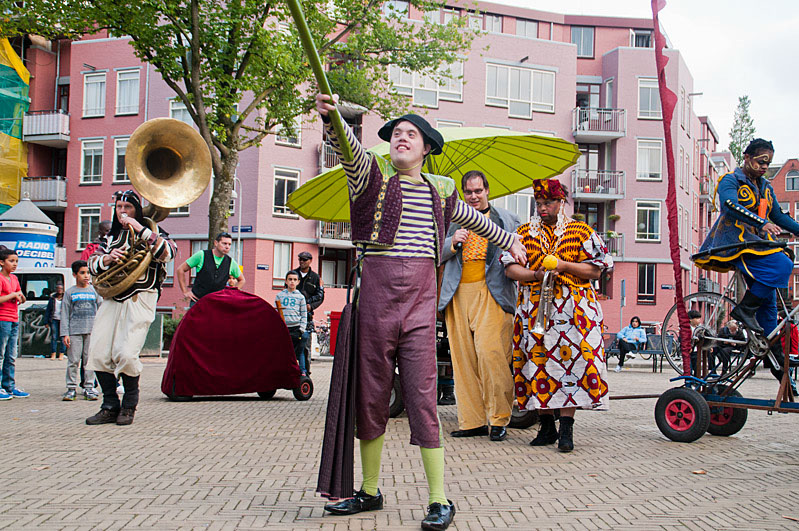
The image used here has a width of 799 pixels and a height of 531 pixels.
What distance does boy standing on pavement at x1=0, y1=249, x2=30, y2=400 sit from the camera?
9992 millimetres

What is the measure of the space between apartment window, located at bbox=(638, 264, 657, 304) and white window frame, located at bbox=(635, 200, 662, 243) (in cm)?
149

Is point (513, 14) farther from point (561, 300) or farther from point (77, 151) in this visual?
point (561, 300)

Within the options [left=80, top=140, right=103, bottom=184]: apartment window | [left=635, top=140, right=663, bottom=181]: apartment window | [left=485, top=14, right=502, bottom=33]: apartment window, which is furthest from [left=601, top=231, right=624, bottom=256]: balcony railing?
[left=80, top=140, right=103, bottom=184]: apartment window

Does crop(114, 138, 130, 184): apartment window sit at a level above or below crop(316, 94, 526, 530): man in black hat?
above

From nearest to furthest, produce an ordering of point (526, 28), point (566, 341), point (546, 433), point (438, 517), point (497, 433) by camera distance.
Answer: point (438, 517) → point (566, 341) → point (546, 433) → point (497, 433) → point (526, 28)

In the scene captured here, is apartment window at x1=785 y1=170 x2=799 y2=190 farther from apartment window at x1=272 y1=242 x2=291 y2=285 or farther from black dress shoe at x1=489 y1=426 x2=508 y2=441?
black dress shoe at x1=489 y1=426 x2=508 y2=441

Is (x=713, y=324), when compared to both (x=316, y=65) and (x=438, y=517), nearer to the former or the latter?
(x=438, y=517)

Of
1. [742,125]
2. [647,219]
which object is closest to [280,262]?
[647,219]

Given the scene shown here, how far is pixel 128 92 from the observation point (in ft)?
126

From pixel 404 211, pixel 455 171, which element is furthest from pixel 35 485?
pixel 455 171

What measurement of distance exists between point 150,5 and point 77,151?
23.2m

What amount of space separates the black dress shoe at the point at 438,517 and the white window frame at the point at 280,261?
3237 centimetres

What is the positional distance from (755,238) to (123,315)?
5.59 metres

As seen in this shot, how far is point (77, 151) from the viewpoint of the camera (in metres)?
39.0
